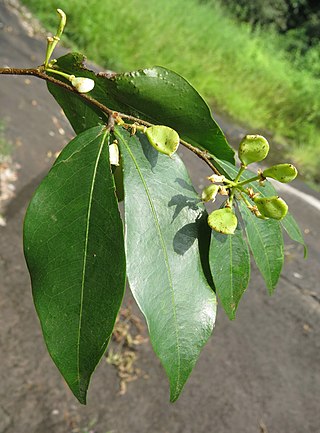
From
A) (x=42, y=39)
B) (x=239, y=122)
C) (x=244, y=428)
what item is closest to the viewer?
(x=244, y=428)

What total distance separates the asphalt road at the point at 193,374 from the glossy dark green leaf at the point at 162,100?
1465 mm

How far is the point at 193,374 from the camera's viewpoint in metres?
2.09

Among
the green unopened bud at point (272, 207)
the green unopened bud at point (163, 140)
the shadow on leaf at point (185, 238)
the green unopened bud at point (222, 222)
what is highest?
the green unopened bud at point (272, 207)

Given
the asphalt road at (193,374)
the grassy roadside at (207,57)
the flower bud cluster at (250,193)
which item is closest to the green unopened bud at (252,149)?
the flower bud cluster at (250,193)

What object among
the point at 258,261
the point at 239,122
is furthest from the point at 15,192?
the point at 239,122

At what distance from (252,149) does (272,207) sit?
5 cm

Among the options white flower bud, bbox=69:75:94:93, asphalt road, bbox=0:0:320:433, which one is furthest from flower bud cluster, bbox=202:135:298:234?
asphalt road, bbox=0:0:320:433

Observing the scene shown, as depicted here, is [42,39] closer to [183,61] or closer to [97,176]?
[183,61]

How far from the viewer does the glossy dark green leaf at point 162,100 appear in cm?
40

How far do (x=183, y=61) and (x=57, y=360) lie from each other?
5.37 m

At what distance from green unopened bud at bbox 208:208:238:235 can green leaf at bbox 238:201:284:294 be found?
0.06 m

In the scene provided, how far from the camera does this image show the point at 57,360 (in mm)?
338

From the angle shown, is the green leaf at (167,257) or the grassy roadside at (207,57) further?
the grassy roadside at (207,57)

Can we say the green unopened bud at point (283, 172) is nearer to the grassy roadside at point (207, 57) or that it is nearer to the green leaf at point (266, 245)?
the green leaf at point (266, 245)
